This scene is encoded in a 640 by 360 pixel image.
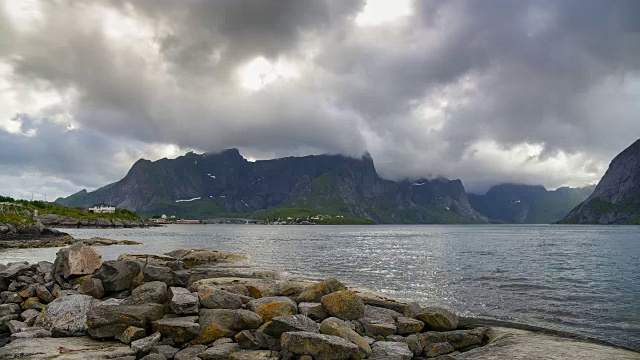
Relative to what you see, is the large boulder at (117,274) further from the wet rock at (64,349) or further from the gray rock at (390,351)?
the gray rock at (390,351)

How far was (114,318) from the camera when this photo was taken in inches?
683

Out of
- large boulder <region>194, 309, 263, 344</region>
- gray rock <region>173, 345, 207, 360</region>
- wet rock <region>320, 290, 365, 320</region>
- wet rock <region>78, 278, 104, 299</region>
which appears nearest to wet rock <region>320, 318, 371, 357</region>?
wet rock <region>320, 290, 365, 320</region>

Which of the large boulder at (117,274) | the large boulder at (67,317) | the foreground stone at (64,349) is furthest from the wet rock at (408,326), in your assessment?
the large boulder at (117,274)

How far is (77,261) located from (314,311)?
18001 millimetres

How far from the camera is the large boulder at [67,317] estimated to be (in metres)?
17.8

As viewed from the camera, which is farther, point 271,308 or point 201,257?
point 201,257

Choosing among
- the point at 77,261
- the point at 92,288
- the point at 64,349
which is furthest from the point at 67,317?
the point at 77,261

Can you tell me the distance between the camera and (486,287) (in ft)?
122

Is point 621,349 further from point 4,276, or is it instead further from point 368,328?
point 4,276

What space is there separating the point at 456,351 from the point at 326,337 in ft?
23.5

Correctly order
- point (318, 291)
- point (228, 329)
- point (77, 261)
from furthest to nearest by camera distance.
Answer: point (77, 261)
point (318, 291)
point (228, 329)

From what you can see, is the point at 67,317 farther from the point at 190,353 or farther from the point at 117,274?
the point at 190,353

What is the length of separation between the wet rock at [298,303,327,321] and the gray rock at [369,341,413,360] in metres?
3.92

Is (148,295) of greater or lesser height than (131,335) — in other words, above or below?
above
